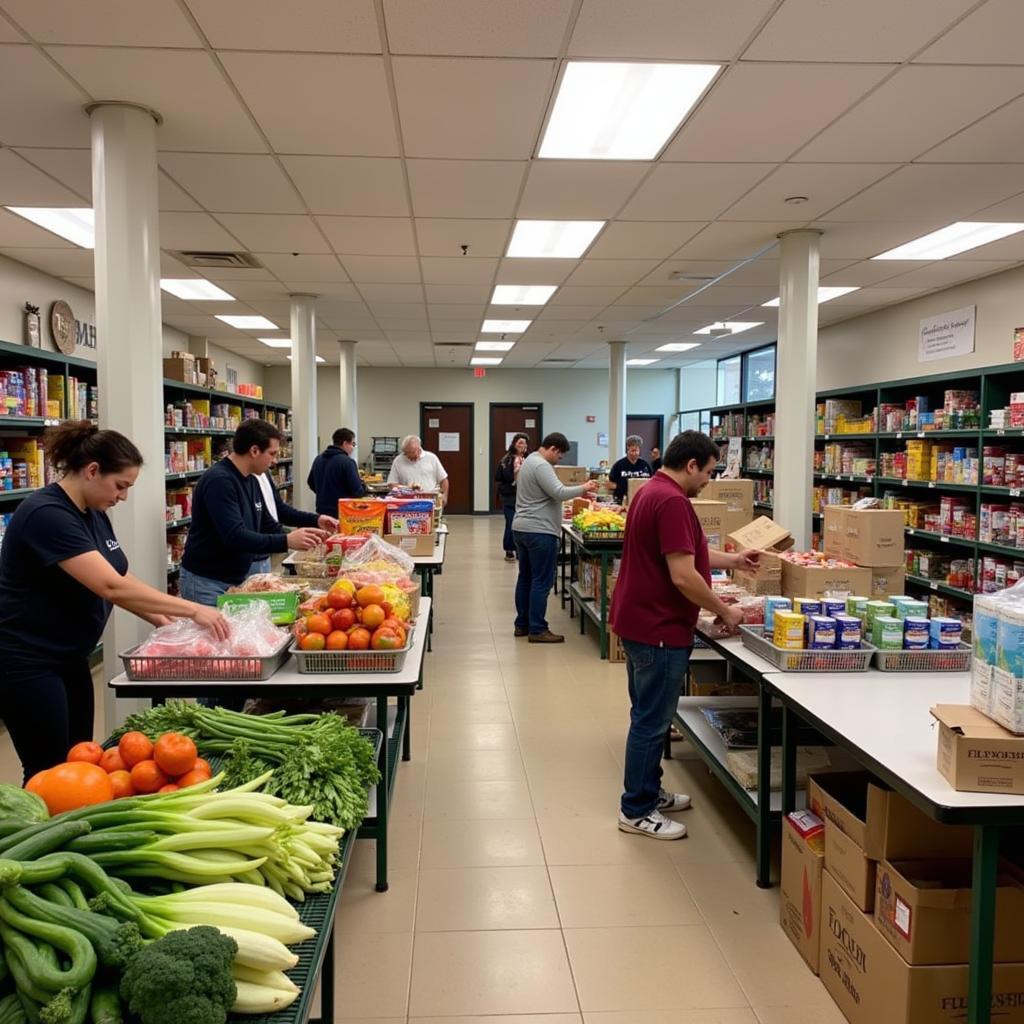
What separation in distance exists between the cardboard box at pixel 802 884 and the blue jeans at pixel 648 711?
2.11 ft

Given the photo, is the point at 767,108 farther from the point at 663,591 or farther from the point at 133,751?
the point at 133,751

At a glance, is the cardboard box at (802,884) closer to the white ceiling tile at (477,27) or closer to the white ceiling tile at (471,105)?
the white ceiling tile at (477,27)

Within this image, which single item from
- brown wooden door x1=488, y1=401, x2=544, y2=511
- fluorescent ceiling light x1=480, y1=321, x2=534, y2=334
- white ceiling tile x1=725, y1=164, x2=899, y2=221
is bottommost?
brown wooden door x1=488, y1=401, x2=544, y2=511

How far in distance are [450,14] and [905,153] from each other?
277 centimetres

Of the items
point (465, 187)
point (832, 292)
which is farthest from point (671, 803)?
point (832, 292)

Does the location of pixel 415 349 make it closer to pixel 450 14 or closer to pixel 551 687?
pixel 551 687

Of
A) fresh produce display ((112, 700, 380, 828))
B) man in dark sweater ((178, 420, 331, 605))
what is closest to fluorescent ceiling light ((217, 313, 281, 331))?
man in dark sweater ((178, 420, 331, 605))

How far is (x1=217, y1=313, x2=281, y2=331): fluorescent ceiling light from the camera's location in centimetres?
1023

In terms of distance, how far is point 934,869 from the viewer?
2.26 metres

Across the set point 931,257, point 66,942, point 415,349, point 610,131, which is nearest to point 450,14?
point 610,131

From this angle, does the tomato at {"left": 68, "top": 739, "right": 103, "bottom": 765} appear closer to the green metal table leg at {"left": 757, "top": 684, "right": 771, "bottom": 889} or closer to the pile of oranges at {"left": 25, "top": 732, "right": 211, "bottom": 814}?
the pile of oranges at {"left": 25, "top": 732, "right": 211, "bottom": 814}

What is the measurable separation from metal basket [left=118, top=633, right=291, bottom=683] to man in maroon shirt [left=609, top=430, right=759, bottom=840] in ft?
4.73

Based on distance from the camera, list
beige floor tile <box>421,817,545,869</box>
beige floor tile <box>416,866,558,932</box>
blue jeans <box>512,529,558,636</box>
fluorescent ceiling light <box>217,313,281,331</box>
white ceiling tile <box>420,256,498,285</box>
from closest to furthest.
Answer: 1. beige floor tile <box>416,866,558,932</box>
2. beige floor tile <box>421,817,545,869</box>
3. blue jeans <box>512,529,558,636</box>
4. white ceiling tile <box>420,256,498,285</box>
5. fluorescent ceiling light <box>217,313,281,331</box>

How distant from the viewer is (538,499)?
651cm
